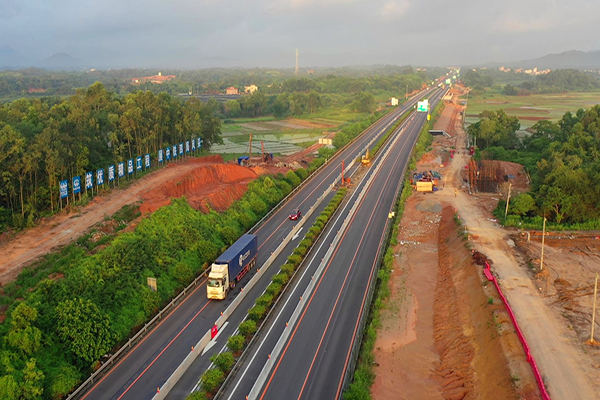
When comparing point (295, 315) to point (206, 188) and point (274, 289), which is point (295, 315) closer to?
point (274, 289)

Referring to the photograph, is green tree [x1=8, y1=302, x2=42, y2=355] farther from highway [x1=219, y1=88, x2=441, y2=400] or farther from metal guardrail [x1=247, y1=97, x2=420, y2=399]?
metal guardrail [x1=247, y1=97, x2=420, y2=399]

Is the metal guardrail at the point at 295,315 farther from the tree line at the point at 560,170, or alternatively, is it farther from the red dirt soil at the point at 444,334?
the tree line at the point at 560,170

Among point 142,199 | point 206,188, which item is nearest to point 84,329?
point 142,199

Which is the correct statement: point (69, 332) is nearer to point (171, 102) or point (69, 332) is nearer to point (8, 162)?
point (8, 162)

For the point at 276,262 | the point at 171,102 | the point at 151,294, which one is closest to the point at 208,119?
the point at 171,102

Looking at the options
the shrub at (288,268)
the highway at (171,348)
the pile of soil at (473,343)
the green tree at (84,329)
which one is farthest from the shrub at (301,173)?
the green tree at (84,329)

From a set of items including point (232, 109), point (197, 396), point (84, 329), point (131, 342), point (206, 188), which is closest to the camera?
point (197, 396)

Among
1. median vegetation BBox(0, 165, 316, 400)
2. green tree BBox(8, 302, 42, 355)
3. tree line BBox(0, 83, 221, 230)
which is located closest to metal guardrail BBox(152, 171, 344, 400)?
median vegetation BBox(0, 165, 316, 400)

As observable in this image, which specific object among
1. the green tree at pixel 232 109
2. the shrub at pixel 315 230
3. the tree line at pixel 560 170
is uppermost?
the green tree at pixel 232 109
